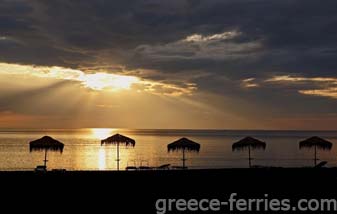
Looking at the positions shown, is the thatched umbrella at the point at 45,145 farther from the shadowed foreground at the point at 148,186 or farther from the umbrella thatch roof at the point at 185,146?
the shadowed foreground at the point at 148,186

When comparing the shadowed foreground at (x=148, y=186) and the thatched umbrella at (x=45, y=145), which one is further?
the thatched umbrella at (x=45, y=145)

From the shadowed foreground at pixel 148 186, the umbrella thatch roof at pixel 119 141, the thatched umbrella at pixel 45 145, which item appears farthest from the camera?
the umbrella thatch roof at pixel 119 141

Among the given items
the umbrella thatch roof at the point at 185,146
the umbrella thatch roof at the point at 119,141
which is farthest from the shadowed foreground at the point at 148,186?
the umbrella thatch roof at the point at 119,141

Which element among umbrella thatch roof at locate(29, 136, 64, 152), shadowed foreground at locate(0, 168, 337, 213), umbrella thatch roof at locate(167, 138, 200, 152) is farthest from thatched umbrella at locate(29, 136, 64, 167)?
shadowed foreground at locate(0, 168, 337, 213)

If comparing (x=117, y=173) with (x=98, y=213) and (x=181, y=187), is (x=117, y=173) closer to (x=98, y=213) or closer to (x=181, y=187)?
(x=181, y=187)

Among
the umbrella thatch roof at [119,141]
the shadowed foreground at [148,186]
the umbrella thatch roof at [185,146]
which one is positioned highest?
the umbrella thatch roof at [119,141]

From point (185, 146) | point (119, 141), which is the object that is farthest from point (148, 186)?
point (119, 141)

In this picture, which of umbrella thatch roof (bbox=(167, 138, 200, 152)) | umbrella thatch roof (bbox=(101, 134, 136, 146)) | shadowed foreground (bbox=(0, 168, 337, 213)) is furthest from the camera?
umbrella thatch roof (bbox=(101, 134, 136, 146))

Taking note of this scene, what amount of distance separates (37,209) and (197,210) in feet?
13.3

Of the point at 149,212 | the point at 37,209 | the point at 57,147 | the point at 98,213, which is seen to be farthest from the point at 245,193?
the point at 57,147

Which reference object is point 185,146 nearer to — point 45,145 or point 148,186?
point 45,145

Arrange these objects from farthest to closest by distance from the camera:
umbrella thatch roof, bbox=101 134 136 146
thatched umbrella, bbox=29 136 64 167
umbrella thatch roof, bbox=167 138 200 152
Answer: umbrella thatch roof, bbox=101 134 136 146 < umbrella thatch roof, bbox=167 138 200 152 < thatched umbrella, bbox=29 136 64 167

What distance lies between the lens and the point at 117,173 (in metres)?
15.9

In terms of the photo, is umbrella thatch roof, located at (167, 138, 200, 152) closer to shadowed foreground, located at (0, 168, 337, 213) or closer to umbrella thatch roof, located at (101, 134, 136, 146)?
umbrella thatch roof, located at (101, 134, 136, 146)
